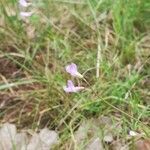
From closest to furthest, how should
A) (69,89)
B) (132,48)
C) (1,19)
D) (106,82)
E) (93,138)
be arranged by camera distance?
(69,89)
(93,138)
(106,82)
(132,48)
(1,19)

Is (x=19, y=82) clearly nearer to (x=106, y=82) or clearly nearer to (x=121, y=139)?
(x=106, y=82)

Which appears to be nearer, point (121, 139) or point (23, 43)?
point (121, 139)

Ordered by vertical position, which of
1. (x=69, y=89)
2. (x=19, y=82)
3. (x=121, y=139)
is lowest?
(x=121, y=139)

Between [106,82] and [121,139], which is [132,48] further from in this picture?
[121,139]

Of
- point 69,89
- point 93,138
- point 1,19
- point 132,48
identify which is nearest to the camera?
point 69,89

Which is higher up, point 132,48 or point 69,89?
point 69,89

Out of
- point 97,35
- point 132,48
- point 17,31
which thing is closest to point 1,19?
point 17,31
